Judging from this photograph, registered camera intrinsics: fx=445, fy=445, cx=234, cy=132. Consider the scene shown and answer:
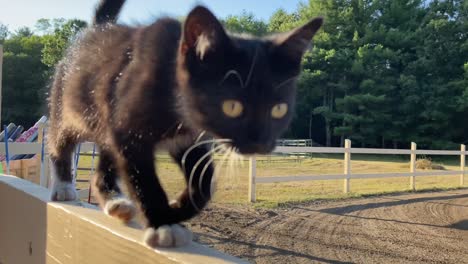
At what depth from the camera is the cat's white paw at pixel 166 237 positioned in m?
0.95

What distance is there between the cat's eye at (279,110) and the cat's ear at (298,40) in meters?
0.11

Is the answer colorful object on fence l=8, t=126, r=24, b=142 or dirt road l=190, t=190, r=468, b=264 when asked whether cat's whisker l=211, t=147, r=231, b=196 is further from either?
colorful object on fence l=8, t=126, r=24, b=142

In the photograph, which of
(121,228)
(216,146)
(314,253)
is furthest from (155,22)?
(314,253)

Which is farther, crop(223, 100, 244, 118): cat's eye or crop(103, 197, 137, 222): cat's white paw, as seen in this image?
crop(103, 197, 137, 222): cat's white paw

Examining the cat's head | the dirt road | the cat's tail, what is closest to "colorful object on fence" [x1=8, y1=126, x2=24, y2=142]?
the dirt road

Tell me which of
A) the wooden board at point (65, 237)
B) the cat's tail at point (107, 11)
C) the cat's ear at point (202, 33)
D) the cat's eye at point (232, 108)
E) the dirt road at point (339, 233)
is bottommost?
the dirt road at point (339, 233)

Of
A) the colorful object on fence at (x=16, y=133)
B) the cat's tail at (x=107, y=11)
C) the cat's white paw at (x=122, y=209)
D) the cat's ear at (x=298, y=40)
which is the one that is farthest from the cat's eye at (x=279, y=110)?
the colorful object on fence at (x=16, y=133)

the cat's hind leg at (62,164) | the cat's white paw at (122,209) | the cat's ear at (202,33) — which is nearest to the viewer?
the cat's ear at (202,33)

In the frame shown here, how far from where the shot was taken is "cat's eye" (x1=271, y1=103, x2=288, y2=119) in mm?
936

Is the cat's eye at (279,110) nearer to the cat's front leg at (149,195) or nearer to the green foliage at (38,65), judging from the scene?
the cat's front leg at (149,195)

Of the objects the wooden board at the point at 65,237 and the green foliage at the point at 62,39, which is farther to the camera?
the green foliage at the point at 62,39

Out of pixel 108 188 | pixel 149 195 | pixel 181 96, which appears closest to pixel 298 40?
pixel 181 96

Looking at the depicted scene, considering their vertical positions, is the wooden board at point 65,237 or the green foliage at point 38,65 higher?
the green foliage at point 38,65

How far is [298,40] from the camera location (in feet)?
3.01
